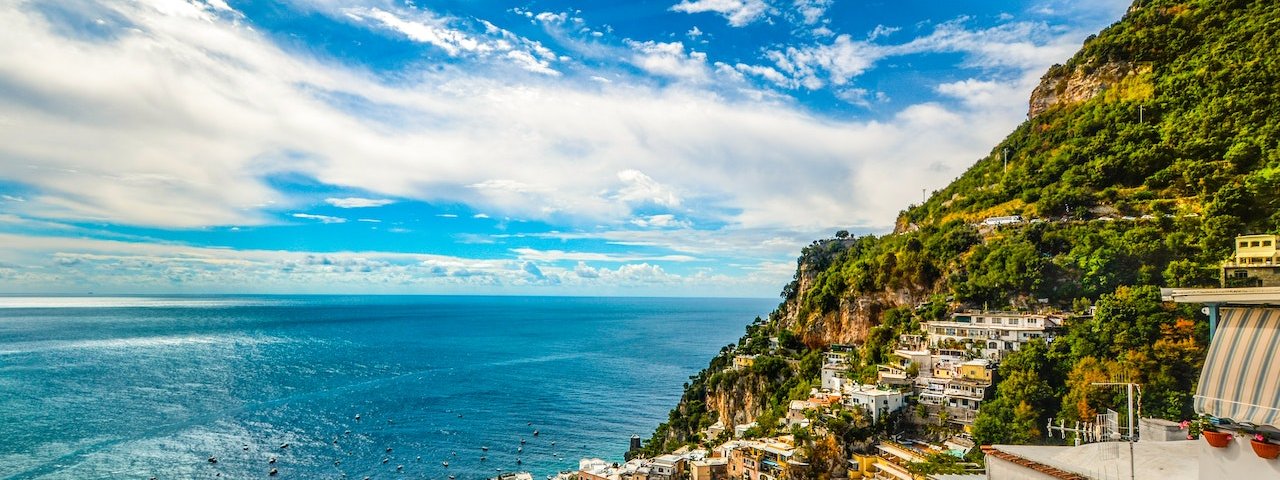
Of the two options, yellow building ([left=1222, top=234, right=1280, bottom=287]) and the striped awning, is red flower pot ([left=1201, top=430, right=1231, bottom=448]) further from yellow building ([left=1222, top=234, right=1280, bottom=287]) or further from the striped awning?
yellow building ([left=1222, top=234, right=1280, bottom=287])

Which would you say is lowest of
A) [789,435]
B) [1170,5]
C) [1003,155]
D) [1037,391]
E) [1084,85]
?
[789,435]

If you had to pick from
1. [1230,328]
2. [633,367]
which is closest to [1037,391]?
[1230,328]

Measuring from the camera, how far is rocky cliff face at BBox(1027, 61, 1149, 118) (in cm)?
4528

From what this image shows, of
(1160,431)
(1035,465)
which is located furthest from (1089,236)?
(1035,465)

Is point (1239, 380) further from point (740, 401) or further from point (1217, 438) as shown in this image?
point (740, 401)

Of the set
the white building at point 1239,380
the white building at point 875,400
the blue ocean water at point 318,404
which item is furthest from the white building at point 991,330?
the blue ocean water at point 318,404

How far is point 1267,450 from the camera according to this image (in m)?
6.82

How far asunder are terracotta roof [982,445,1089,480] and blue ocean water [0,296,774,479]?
38.5 m

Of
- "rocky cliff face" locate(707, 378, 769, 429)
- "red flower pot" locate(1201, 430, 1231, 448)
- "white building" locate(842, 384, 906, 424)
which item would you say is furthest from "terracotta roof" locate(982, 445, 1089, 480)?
"rocky cliff face" locate(707, 378, 769, 429)

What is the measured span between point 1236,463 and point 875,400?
25.3m

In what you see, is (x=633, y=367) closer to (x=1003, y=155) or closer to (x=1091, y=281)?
(x=1003, y=155)

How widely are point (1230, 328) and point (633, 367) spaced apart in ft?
281

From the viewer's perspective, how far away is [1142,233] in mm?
31375

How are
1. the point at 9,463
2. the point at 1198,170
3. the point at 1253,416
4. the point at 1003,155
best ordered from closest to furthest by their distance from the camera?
the point at 1253,416, the point at 1198,170, the point at 9,463, the point at 1003,155
